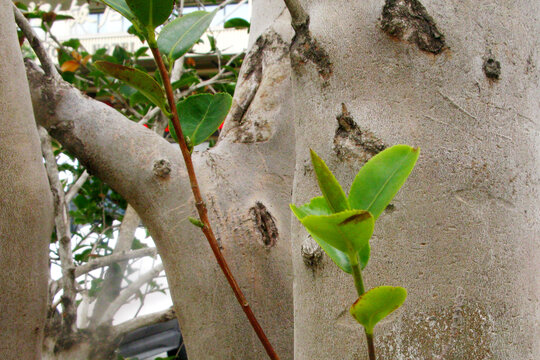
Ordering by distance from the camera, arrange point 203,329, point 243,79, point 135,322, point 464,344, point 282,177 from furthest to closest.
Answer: point 135,322
point 243,79
point 282,177
point 203,329
point 464,344

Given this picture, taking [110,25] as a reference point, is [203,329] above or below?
below

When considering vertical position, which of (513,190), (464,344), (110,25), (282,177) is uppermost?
(110,25)

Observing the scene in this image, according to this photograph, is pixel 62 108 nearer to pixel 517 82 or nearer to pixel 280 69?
pixel 280 69

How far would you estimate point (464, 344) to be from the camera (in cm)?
44

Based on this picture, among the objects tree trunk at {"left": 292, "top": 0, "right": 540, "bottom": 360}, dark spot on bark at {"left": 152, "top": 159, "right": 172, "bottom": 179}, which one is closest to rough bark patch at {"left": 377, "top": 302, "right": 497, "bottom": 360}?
tree trunk at {"left": 292, "top": 0, "right": 540, "bottom": 360}

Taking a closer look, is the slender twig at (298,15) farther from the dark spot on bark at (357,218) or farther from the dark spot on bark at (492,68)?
the dark spot on bark at (357,218)

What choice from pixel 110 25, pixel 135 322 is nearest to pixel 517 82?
pixel 135 322

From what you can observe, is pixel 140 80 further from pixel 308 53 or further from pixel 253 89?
pixel 253 89

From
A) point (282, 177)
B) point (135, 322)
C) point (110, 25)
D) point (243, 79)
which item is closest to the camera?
point (282, 177)

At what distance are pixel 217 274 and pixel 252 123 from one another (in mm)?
314

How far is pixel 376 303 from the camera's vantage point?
0.28 metres

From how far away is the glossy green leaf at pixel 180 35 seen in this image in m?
0.44

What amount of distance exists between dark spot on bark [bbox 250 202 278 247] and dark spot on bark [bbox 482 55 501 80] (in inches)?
16.9

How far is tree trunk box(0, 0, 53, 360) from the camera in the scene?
698 millimetres
